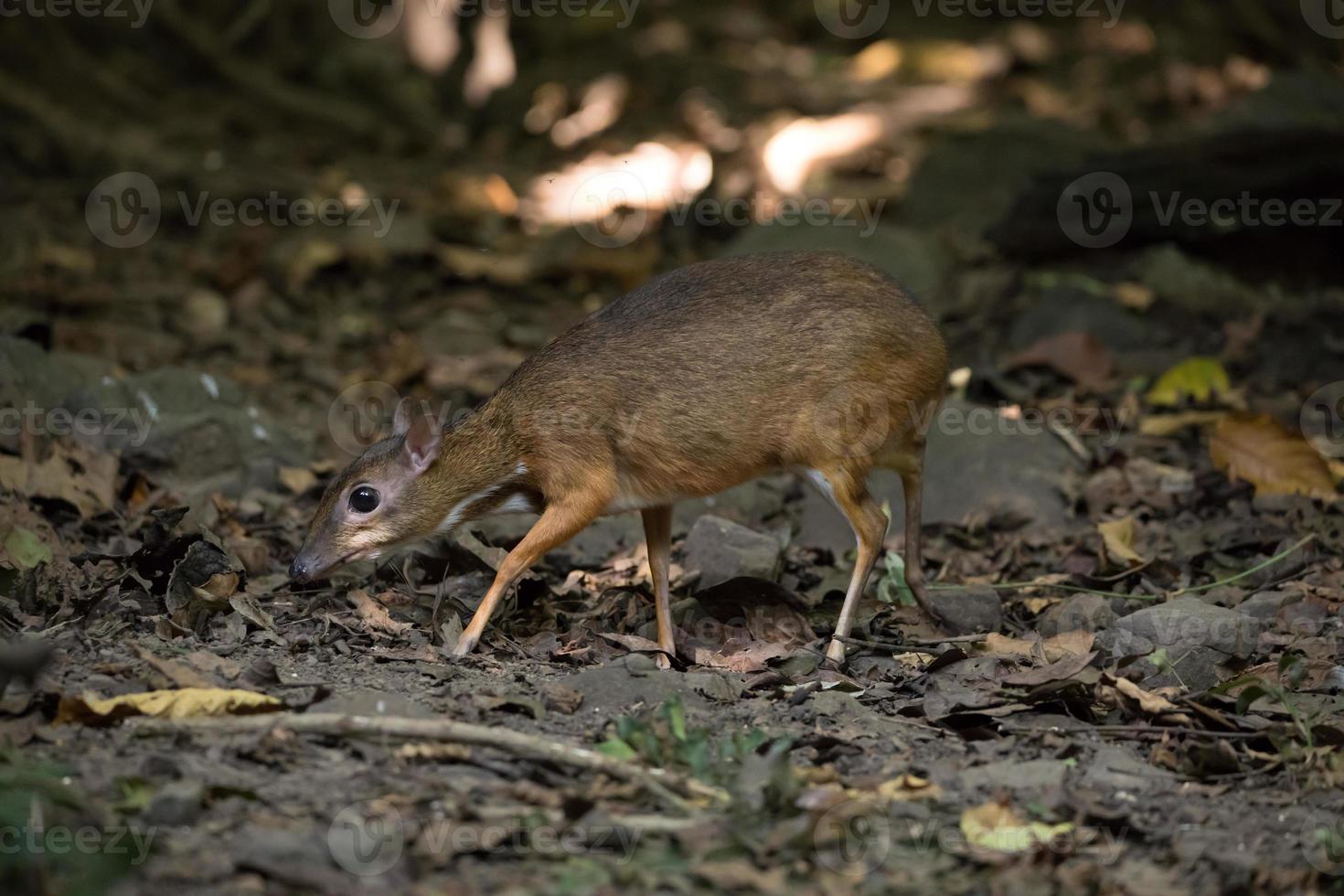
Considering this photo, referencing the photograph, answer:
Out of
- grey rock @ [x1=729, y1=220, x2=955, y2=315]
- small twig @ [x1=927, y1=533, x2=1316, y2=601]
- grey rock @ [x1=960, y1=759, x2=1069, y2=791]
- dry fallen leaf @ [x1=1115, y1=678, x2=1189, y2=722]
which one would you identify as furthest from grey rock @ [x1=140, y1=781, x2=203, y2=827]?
grey rock @ [x1=729, y1=220, x2=955, y2=315]

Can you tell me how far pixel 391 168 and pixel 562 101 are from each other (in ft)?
6.84

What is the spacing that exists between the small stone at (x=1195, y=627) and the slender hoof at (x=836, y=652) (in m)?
1.03

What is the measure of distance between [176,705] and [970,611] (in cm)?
320

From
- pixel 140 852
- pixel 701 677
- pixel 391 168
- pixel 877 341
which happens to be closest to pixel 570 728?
pixel 701 677

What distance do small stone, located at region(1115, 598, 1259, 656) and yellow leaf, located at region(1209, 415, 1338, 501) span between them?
74.2 inches

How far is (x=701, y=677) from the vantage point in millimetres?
5352

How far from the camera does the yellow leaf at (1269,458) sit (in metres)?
7.40

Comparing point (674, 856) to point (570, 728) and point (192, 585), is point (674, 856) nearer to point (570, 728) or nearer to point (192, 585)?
point (570, 728)

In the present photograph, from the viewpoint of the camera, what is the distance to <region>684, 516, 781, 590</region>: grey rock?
6.59 meters

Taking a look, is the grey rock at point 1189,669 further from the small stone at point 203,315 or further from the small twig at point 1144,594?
the small stone at point 203,315

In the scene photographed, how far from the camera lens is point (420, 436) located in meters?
6.11

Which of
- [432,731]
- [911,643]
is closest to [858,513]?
[911,643]

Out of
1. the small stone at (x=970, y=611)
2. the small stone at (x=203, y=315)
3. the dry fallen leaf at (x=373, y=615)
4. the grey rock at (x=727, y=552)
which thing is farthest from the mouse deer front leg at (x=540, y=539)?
the small stone at (x=203, y=315)

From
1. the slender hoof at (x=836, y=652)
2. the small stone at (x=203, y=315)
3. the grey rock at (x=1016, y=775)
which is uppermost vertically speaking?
the small stone at (x=203, y=315)
